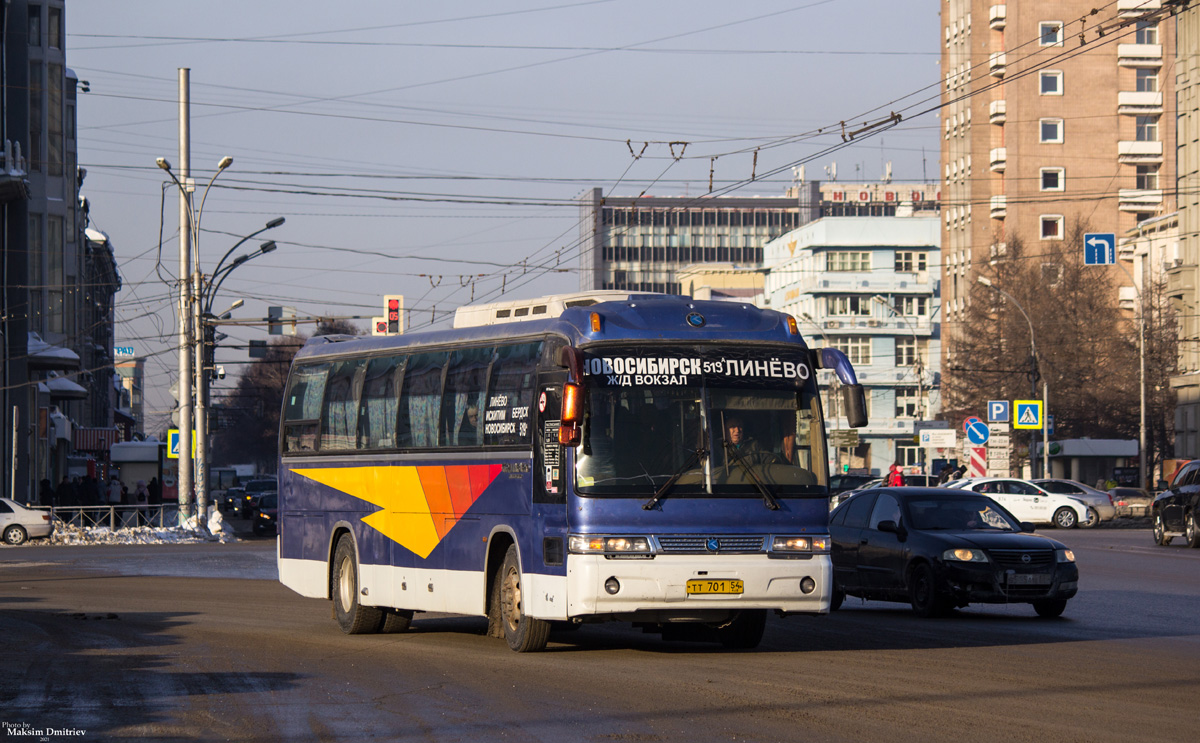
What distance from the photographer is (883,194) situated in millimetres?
184375

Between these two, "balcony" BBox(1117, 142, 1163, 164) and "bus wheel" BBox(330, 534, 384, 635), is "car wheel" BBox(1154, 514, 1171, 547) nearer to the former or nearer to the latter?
"bus wheel" BBox(330, 534, 384, 635)

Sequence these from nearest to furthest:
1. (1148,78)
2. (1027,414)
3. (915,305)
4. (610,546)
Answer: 1. (610,546)
2. (1027,414)
3. (1148,78)
4. (915,305)

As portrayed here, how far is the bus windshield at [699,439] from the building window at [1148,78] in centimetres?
9455

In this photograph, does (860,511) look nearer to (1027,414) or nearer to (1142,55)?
(1027,414)

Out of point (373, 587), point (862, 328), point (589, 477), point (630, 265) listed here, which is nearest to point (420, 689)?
point (589, 477)

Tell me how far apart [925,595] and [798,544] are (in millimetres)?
5428

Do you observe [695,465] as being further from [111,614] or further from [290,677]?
[111,614]

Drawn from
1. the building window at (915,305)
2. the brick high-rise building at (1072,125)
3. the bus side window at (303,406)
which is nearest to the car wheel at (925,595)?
the bus side window at (303,406)

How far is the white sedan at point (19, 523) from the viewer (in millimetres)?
42562

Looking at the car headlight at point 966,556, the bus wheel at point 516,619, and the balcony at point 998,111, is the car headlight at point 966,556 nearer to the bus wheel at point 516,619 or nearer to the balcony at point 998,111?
the bus wheel at point 516,619

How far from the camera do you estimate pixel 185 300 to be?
44.3m

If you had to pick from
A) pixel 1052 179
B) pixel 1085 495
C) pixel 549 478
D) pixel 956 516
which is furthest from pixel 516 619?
pixel 1052 179

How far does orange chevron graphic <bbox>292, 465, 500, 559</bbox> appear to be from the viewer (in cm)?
1512

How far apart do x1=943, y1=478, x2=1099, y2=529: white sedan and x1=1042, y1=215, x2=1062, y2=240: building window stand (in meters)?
56.7
